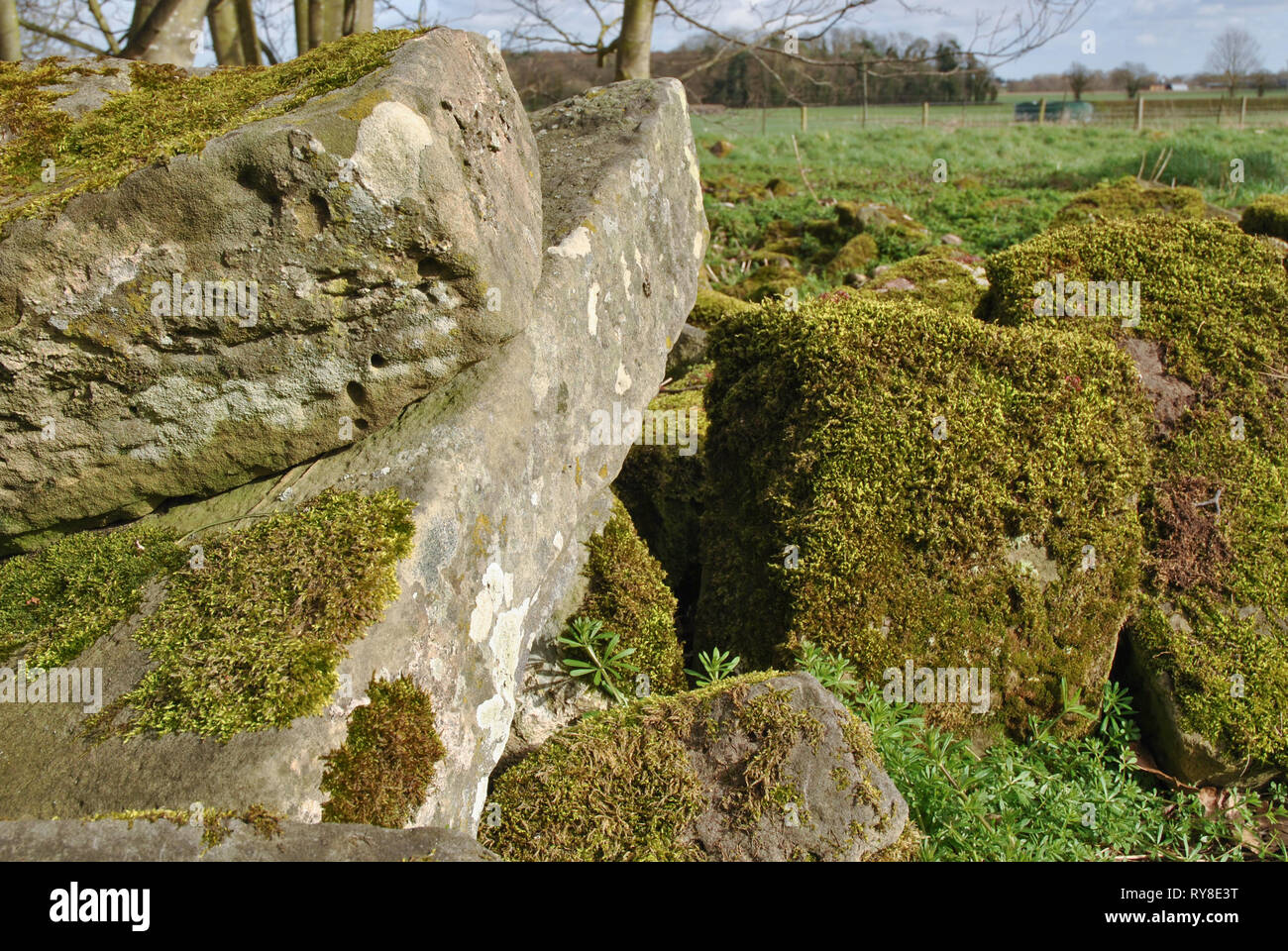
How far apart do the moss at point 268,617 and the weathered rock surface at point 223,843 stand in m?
0.35

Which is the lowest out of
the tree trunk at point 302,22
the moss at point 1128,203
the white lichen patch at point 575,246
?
the white lichen patch at point 575,246

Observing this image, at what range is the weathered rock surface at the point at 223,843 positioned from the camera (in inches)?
80.2

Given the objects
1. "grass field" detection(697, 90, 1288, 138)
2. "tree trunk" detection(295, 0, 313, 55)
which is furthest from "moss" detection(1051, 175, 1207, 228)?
"grass field" detection(697, 90, 1288, 138)

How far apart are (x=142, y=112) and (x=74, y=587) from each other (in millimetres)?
1915

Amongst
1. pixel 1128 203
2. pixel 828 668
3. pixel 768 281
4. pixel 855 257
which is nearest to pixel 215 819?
pixel 828 668

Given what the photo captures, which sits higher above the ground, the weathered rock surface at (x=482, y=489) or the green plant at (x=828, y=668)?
the weathered rock surface at (x=482, y=489)

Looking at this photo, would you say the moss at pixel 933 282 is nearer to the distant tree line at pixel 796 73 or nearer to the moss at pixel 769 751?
the moss at pixel 769 751

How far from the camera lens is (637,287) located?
14.2 feet

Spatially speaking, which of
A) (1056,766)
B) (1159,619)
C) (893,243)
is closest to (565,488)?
(1056,766)

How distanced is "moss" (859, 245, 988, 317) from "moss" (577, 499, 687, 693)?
2607 millimetres

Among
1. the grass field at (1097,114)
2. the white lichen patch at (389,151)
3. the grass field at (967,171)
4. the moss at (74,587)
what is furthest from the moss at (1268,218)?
the grass field at (1097,114)

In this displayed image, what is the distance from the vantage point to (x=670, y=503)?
4.74 m

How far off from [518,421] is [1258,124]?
100 ft

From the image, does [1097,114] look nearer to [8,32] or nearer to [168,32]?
[168,32]
